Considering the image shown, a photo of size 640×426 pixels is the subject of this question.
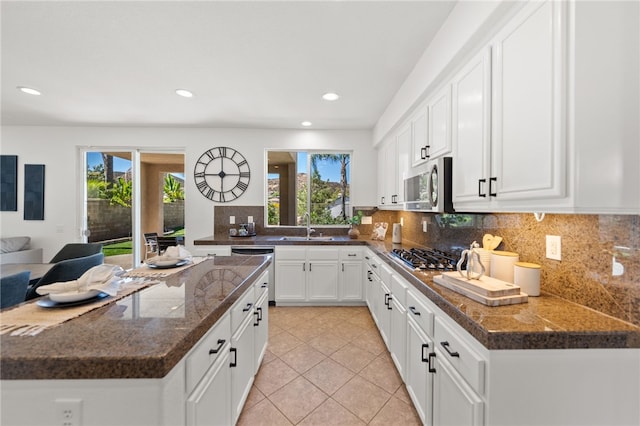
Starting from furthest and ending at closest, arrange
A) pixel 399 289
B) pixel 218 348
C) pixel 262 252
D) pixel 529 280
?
pixel 262 252 < pixel 399 289 < pixel 529 280 < pixel 218 348

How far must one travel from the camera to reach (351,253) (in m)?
3.35

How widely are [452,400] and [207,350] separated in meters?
1.09

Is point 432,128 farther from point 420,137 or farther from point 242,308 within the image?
point 242,308

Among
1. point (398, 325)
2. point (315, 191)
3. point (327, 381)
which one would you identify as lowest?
point (327, 381)

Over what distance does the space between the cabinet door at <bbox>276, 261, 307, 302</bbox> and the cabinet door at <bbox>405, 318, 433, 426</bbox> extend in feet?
5.92

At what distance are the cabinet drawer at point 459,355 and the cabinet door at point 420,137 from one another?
4.38ft

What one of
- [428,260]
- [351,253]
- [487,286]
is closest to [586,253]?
[487,286]

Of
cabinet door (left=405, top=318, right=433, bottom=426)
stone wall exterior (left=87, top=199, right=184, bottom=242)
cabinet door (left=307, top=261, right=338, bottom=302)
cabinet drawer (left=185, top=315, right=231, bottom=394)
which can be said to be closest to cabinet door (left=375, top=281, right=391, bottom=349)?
cabinet door (left=405, top=318, right=433, bottom=426)

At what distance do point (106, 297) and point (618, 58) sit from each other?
2231 mm

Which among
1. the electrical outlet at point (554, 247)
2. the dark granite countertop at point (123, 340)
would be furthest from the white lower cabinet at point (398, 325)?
the dark granite countertop at point (123, 340)

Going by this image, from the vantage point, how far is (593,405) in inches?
36.3

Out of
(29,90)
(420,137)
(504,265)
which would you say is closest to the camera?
(504,265)

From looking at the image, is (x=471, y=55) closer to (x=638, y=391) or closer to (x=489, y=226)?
(x=489, y=226)

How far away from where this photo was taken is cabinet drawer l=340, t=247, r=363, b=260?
335cm
